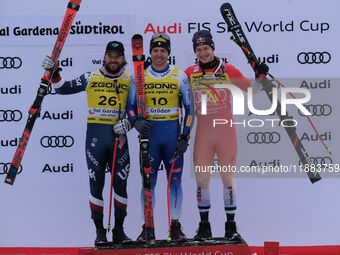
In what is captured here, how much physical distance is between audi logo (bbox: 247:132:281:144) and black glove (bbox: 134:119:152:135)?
1439mm

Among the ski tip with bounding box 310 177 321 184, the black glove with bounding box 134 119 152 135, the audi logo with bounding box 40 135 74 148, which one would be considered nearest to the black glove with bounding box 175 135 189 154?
the black glove with bounding box 134 119 152 135

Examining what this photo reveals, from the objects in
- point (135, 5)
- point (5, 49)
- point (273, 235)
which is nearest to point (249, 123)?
point (273, 235)

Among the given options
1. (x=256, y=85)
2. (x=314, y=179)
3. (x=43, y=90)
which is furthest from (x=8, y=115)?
(x=314, y=179)

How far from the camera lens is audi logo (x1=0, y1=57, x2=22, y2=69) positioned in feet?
17.6

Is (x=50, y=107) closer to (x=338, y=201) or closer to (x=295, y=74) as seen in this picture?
(x=295, y=74)

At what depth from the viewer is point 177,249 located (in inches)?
178

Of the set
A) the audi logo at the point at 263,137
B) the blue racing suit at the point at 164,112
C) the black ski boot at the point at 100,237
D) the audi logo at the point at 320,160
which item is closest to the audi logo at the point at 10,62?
the blue racing suit at the point at 164,112

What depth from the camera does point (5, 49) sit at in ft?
17.6

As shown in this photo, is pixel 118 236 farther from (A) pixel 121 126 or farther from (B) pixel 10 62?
(B) pixel 10 62

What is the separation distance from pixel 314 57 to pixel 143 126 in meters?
2.03

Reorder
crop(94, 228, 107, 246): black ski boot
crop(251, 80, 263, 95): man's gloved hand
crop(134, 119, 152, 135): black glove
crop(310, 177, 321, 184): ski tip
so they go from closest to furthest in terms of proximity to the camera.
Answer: crop(134, 119, 152, 135): black glove, crop(94, 228, 107, 246): black ski boot, crop(251, 80, 263, 95): man's gloved hand, crop(310, 177, 321, 184): ski tip

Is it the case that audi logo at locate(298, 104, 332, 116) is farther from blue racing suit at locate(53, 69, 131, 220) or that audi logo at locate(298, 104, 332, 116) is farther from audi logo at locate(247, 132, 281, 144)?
blue racing suit at locate(53, 69, 131, 220)

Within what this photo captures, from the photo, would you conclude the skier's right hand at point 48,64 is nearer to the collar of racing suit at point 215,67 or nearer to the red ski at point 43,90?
the red ski at point 43,90

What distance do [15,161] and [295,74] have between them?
9.25ft
